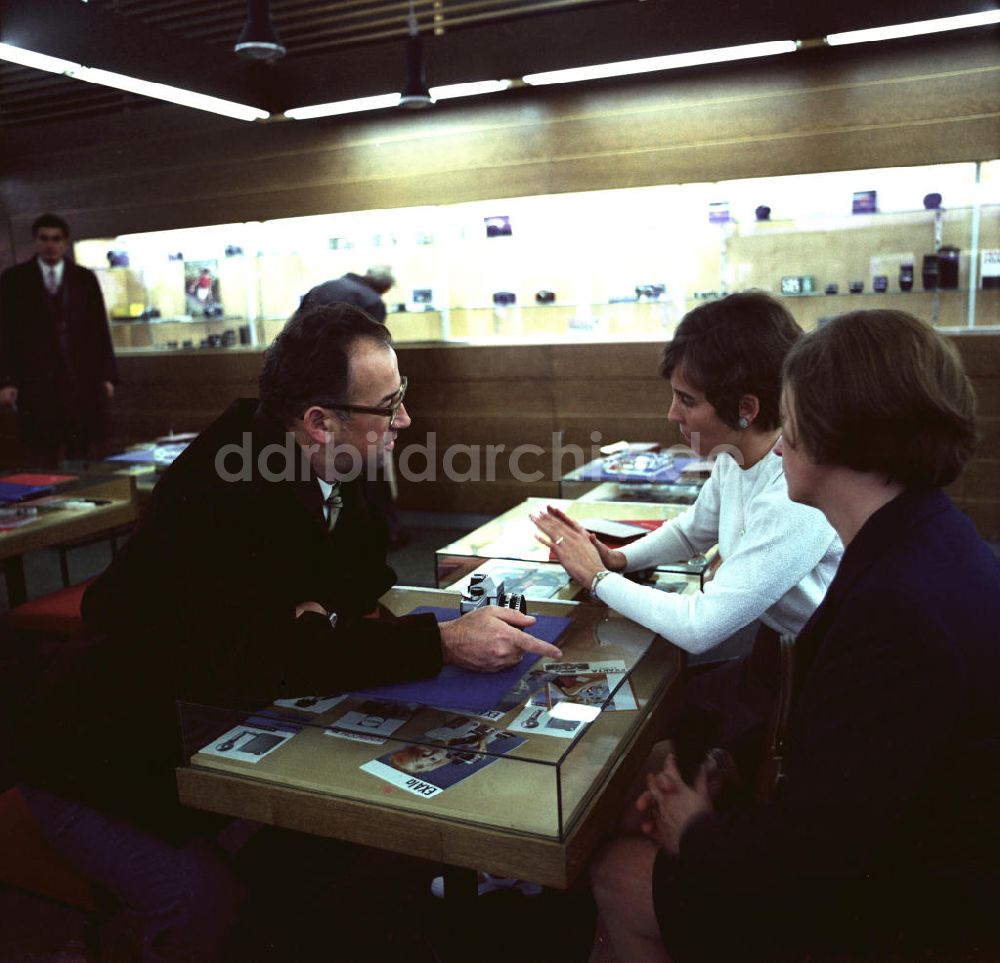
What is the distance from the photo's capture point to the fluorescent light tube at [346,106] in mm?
5867

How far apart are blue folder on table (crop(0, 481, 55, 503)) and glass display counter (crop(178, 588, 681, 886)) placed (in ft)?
8.37

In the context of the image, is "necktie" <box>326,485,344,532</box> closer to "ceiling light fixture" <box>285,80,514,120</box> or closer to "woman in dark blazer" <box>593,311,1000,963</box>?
"woman in dark blazer" <box>593,311,1000,963</box>

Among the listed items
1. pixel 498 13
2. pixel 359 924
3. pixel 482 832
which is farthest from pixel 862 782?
pixel 498 13

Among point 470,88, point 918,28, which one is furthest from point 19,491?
point 918,28

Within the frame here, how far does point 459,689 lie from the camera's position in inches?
60.7

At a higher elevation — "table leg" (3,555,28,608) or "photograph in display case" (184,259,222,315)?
"photograph in display case" (184,259,222,315)

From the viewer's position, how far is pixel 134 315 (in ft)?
25.4

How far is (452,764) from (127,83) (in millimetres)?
5101

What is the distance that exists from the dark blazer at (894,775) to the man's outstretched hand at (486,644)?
474mm

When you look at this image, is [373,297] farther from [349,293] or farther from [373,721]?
[373,721]

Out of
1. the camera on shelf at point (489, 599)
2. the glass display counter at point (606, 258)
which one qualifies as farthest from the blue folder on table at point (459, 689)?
the glass display counter at point (606, 258)

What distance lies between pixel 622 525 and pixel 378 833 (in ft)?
5.28

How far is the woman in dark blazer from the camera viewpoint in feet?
3.80

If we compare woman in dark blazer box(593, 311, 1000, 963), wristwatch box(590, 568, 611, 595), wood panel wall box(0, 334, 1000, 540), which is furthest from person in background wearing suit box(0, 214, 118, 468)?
woman in dark blazer box(593, 311, 1000, 963)
